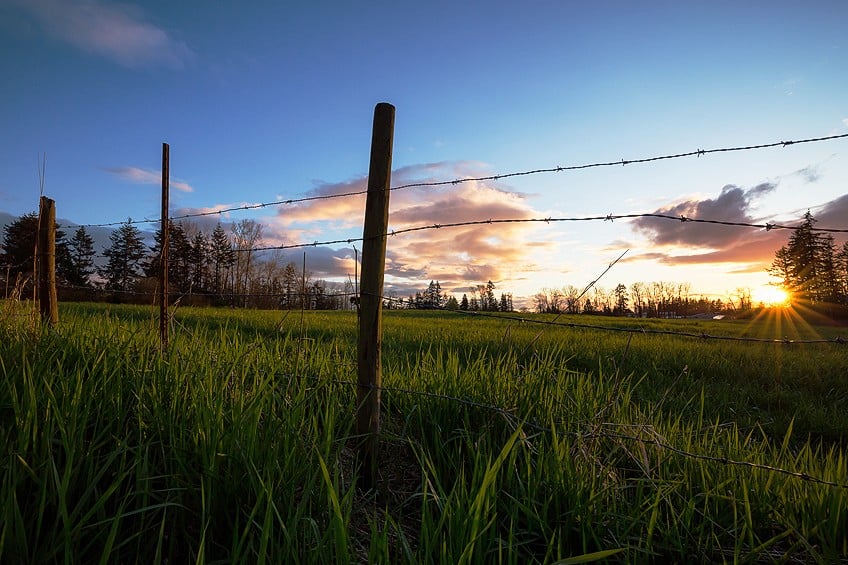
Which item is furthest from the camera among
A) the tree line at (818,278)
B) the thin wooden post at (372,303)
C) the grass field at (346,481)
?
the tree line at (818,278)

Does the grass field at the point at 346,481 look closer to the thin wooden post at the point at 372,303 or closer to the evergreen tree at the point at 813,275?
the thin wooden post at the point at 372,303

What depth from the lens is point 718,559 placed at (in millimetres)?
2301

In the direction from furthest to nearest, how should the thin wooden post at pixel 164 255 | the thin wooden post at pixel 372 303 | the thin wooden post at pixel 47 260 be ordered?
the thin wooden post at pixel 47 260
the thin wooden post at pixel 164 255
the thin wooden post at pixel 372 303

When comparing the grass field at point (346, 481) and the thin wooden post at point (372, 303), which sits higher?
the thin wooden post at point (372, 303)

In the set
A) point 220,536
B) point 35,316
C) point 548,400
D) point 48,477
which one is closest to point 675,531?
point 548,400

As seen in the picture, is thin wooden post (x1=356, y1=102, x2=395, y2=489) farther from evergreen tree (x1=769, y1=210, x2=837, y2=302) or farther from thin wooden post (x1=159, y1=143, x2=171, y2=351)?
evergreen tree (x1=769, y1=210, x2=837, y2=302)

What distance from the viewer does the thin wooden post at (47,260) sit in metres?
6.08

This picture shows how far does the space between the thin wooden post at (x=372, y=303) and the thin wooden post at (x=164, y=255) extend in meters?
2.46

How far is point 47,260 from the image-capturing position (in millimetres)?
6168

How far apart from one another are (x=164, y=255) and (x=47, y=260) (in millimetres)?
2976

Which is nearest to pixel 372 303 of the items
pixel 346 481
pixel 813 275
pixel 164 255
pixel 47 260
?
pixel 346 481

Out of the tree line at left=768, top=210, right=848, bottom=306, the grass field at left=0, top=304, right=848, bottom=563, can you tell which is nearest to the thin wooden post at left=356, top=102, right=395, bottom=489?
the grass field at left=0, top=304, right=848, bottom=563

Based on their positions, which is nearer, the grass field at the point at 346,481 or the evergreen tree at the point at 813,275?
the grass field at the point at 346,481

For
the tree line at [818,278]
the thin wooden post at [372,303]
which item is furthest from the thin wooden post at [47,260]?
the tree line at [818,278]
